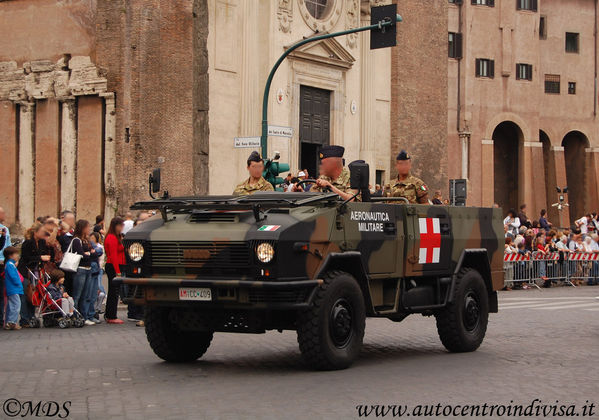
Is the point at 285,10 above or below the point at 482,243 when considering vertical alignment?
above

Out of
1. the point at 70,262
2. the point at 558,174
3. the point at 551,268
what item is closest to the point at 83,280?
the point at 70,262

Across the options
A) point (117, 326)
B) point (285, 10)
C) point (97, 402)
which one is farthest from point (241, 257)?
point (285, 10)

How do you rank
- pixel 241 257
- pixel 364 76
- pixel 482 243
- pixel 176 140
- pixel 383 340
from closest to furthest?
1. pixel 241 257
2. pixel 482 243
3. pixel 383 340
4. pixel 176 140
5. pixel 364 76

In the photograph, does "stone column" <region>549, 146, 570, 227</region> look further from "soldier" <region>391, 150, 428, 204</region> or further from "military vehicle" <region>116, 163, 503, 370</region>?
"military vehicle" <region>116, 163, 503, 370</region>

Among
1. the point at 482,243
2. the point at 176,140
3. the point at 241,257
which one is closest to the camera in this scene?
the point at 241,257

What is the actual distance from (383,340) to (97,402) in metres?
5.89

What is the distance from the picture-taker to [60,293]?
16656 mm

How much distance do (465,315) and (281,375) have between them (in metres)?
3.09

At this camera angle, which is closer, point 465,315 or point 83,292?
point 465,315

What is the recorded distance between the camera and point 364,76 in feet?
130

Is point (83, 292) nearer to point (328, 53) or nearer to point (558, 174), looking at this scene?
point (328, 53)

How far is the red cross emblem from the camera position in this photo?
1116cm

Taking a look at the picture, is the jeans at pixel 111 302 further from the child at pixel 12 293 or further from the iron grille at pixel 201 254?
the iron grille at pixel 201 254

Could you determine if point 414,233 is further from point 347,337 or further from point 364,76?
point 364,76
